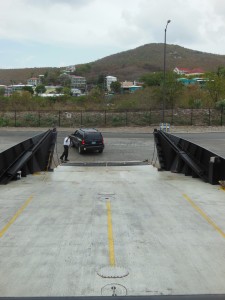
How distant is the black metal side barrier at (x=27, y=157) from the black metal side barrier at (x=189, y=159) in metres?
5.46

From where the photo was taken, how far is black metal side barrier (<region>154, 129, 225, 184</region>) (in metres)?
13.9

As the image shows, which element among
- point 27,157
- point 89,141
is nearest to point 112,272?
point 27,157

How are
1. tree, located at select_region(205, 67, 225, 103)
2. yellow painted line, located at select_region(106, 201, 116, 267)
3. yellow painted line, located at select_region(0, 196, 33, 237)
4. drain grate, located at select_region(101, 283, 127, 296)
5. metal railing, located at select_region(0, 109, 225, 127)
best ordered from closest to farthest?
drain grate, located at select_region(101, 283, 127, 296) < yellow painted line, located at select_region(106, 201, 116, 267) < yellow painted line, located at select_region(0, 196, 33, 237) < metal railing, located at select_region(0, 109, 225, 127) < tree, located at select_region(205, 67, 225, 103)

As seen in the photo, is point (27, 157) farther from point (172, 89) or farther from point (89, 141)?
point (172, 89)

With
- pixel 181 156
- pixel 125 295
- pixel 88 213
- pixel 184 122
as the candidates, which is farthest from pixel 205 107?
pixel 125 295

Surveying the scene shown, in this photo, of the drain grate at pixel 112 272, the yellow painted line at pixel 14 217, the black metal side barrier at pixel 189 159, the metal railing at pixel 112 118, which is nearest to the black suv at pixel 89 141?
the black metal side barrier at pixel 189 159

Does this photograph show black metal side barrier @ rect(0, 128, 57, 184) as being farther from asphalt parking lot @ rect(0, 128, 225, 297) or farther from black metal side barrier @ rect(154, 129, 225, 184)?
black metal side barrier @ rect(154, 129, 225, 184)

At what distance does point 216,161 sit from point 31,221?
23.8 ft

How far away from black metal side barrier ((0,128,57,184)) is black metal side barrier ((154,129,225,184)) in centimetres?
546

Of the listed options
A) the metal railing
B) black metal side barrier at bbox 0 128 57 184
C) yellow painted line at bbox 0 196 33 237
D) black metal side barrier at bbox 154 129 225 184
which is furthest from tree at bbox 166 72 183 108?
yellow painted line at bbox 0 196 33 237

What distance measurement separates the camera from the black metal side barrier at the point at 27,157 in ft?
45.9

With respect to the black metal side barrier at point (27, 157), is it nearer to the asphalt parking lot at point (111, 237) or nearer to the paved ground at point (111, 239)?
the asphalt parking lot at point (111, 237)

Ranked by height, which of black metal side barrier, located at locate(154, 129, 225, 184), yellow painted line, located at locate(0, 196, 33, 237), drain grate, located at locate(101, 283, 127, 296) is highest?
black metal side barrier, located at locate(154, 129, 225, 184)

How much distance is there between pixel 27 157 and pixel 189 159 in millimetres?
6623
